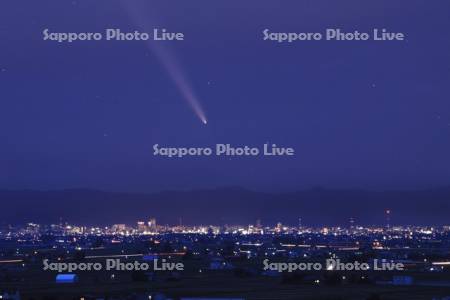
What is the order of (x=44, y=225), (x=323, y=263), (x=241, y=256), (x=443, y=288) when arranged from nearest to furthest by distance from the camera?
1. (x=443, y=288)
2. (x=323, y=263)
3. (x=241, y=256)
4. (x=44, y=225)

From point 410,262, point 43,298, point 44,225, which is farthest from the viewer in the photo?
point 44,225

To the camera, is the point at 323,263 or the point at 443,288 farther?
the point at 323,263

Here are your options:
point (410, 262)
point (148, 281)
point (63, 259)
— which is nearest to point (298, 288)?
point (148, 281)

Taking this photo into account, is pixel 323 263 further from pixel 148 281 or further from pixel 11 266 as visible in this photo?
pixel 11 266

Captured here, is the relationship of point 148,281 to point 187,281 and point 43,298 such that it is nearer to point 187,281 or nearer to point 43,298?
point 187,281

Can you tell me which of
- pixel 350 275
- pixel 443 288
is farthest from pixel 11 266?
pixel 443 288

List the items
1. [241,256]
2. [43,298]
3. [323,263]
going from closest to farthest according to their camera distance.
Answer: [43,298] < [323,263] < [241,256]

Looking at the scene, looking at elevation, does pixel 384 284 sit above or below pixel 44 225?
below

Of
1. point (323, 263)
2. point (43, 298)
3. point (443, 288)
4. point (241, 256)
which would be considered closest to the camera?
point (43, 298)

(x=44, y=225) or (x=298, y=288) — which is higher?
(x=44, y=225)
